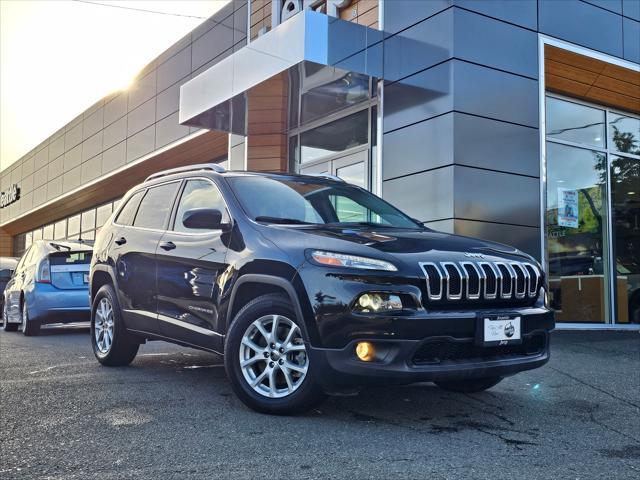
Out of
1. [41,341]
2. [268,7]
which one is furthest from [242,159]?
[41,341]

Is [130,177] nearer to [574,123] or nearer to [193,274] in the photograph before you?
[574,123]

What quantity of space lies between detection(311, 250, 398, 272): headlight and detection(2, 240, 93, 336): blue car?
651 centimetres

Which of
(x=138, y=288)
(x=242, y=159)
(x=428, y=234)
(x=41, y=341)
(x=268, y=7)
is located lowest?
(x=41, y=341)

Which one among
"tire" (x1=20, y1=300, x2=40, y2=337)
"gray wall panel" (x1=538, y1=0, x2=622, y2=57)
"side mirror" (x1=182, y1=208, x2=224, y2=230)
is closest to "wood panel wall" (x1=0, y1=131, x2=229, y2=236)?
"tire" (x1=20, y1=300, x2=40, y2=337)

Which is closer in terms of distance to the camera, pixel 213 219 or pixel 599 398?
pixel 213 219

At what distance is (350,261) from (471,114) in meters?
6.32

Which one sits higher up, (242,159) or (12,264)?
(242,159)

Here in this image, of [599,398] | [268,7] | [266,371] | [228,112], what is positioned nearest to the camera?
[266,371]

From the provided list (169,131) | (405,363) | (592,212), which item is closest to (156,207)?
(405,363)

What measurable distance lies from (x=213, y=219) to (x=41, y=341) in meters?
5.38

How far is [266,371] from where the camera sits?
410 centimetres

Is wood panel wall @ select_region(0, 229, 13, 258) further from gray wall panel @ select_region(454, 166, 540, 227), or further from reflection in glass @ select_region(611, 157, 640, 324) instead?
gray wall panel @ select_region(454, 166, 540, 227)

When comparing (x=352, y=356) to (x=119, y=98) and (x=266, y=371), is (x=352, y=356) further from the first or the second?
(x=119, y=98)

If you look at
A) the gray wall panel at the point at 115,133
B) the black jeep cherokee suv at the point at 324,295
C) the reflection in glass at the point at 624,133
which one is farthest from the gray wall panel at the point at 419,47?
the gray wall panel at the point at 115,133
